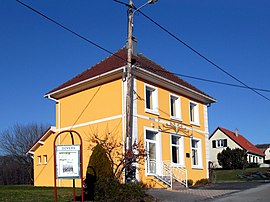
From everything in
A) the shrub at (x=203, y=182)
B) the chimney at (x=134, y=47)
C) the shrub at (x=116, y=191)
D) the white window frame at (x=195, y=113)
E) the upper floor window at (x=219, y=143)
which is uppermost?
the chimney at (x=134, y=47)

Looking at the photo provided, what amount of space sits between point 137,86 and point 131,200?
917 cm

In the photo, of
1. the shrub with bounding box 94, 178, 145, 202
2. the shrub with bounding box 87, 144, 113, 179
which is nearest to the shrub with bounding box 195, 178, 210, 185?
the shrub with bounding box 87, 144, 113, 179

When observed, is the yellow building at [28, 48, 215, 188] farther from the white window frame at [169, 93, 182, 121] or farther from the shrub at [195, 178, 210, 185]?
the shrub at [195, 178, 210, 185]

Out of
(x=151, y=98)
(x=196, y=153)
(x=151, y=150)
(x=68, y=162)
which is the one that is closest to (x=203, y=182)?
(x=196, y=153)

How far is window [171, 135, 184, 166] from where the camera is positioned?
26234 millimetres

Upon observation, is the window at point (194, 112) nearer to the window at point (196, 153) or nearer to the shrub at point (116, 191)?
the window at point (196, 153)

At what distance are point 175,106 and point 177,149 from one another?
2.85 m

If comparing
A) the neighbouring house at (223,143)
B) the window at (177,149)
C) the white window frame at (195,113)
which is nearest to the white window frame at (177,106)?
the window at (177,149)

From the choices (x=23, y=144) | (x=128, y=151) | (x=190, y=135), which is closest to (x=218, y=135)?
(x=23, y=144)

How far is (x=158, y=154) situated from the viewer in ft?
80.6

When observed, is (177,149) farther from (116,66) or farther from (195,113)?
(116,66)

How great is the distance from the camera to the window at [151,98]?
81.6 feet

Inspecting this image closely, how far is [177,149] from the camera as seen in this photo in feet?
87.5

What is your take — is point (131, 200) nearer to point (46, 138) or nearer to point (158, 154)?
point (158, 154)
